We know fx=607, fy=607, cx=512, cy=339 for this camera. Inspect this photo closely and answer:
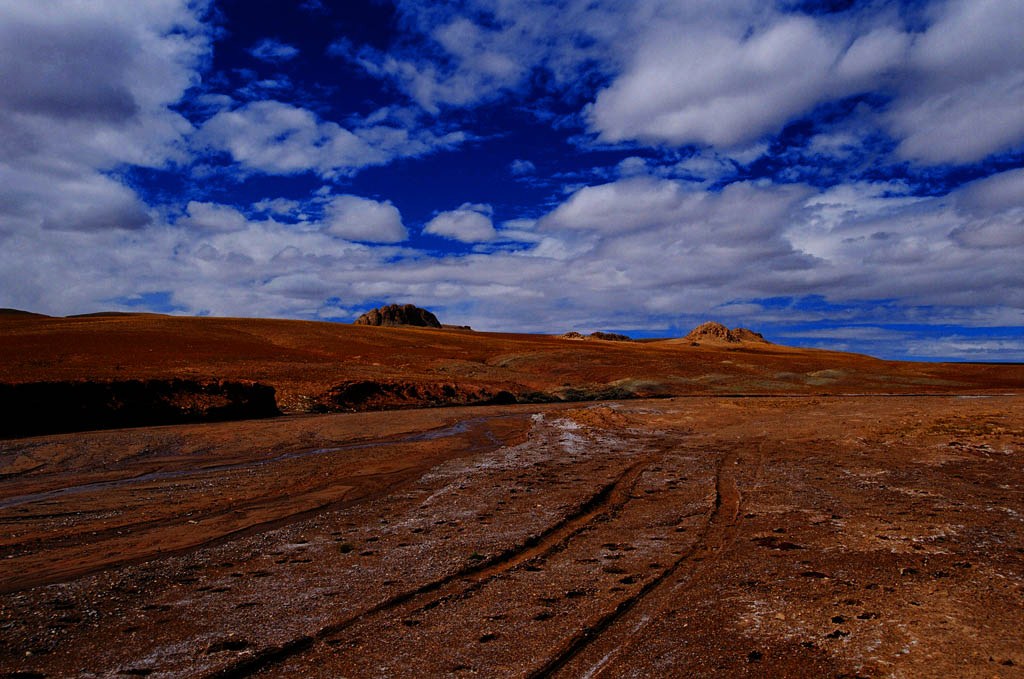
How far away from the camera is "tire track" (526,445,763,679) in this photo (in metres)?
5.00

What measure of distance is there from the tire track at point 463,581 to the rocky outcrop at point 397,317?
115m

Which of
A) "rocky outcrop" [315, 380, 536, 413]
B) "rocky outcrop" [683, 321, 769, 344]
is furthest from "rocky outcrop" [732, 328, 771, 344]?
"rocky outcrop" [315, 380, 536, 413]

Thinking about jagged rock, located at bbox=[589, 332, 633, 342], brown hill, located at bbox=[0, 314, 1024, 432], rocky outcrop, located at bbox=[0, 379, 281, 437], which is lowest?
rocky outcrop, located at bbox=[0, 379, 281, 437]

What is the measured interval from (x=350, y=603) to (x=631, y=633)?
2870 millimetres

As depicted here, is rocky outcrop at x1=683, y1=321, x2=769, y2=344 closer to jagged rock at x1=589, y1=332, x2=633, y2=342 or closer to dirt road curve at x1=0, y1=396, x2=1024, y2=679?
jagged rock at x1=589, y1=332, x2=633, y2=342

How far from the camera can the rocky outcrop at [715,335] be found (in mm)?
132625

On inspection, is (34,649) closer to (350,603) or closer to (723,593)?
(350,603)

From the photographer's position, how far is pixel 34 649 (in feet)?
17.8

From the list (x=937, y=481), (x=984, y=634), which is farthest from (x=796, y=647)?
(x=937, y=481)

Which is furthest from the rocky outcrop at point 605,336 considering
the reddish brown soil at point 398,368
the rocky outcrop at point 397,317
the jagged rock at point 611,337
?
the reddish brown soil at point 398,368

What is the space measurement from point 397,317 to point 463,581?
126 m

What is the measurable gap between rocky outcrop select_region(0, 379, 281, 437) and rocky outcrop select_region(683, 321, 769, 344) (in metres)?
114

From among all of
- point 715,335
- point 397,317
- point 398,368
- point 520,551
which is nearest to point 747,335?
point 715,335

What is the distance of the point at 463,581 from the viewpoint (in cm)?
688
